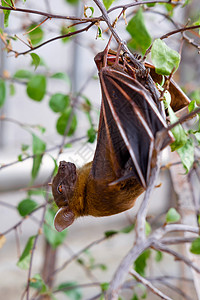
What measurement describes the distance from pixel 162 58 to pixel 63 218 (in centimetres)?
38

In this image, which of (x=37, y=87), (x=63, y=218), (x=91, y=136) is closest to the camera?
(x=63, y=218)

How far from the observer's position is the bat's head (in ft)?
2.61

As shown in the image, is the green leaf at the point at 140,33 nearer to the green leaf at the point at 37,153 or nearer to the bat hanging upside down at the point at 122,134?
the bat hanging upside down at the point at 122,134

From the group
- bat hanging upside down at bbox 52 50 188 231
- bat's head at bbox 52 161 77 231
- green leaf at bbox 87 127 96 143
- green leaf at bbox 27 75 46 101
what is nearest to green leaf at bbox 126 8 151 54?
bat hanging upside down at bbox 52 50 188 231

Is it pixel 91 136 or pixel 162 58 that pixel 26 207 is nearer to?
pixel 91 136

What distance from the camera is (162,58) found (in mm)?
552

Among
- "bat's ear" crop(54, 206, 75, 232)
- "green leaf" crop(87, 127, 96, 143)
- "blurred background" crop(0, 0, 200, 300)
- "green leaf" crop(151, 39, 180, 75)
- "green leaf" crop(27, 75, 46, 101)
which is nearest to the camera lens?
"green leaf" crop(151, 39, 180, 75)

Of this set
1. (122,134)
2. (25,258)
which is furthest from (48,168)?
(122,134)

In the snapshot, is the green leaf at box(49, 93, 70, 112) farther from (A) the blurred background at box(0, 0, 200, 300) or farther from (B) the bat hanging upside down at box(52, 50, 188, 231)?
(A) the blurred background at box(0, 0, 200, 300)

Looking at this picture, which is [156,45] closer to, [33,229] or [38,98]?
[38,98]

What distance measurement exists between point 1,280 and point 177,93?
215 centimetres

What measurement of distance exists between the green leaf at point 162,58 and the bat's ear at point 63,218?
1.19 feet

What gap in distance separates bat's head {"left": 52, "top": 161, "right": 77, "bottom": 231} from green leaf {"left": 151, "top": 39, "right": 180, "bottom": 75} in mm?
304

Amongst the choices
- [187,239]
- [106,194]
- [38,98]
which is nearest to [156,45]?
[106,194]
